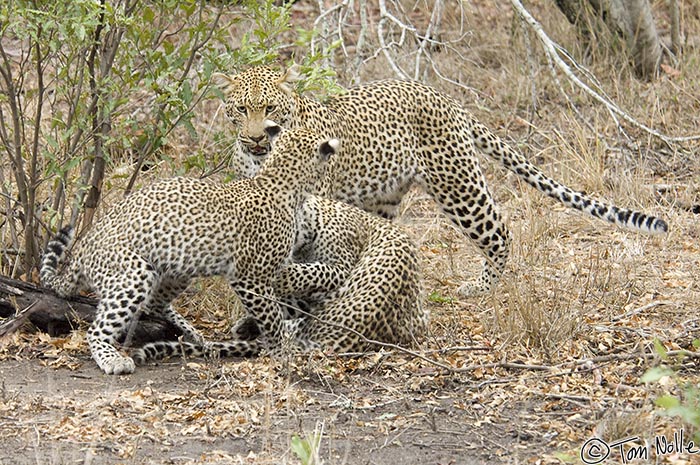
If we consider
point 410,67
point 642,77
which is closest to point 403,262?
point 410,67

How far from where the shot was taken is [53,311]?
652 cm

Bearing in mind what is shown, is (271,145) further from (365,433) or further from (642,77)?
(642,77)

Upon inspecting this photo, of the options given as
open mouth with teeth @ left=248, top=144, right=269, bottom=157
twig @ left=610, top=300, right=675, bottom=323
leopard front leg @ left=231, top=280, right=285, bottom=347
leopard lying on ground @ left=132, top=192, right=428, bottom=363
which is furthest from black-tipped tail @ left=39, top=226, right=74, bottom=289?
twig @ left=610, top=300, right=675, bottom=323

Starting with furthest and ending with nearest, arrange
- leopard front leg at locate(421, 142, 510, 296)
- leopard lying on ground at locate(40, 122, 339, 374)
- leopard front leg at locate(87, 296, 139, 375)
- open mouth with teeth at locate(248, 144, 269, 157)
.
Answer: leopard front leg at locate(421, 142, 510, 296), open mouth with teeth at locate(248, 144, 269, 157), leopard lying on ground at locate(40, 122, 339, 374), leopard front leg at locate(87, 296, 139, 375)

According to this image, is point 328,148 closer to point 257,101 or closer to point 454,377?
point 257,101

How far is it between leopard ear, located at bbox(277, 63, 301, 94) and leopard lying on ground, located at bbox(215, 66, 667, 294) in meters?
0.19

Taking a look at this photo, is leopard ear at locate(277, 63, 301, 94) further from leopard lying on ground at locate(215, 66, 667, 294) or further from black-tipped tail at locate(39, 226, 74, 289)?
black-tipped tail at locate(39, 226, 74, 289)

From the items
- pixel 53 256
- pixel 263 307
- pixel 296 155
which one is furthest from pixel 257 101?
pixel 53 256

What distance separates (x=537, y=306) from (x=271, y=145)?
180cm

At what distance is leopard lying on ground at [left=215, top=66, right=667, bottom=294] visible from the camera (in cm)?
752

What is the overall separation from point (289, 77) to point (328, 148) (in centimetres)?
71

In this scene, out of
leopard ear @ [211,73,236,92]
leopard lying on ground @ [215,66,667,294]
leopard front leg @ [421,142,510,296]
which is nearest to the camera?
leopard ear @ [211,73,236,92]

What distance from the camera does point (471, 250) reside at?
340 inches

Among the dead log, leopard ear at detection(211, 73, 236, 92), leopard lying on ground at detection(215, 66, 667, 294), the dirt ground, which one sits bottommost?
the dead log
